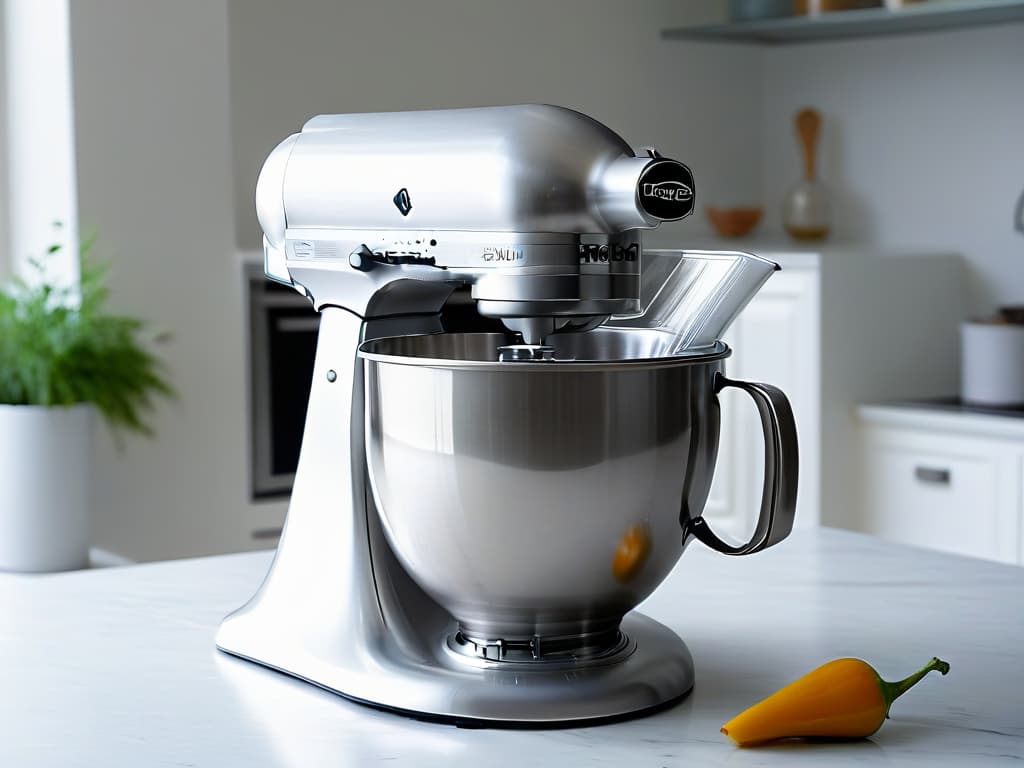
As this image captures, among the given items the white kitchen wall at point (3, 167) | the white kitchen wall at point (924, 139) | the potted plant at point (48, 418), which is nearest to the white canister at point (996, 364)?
the white kitchen wall at point (924, 139)

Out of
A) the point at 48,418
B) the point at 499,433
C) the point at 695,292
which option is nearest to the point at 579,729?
the point at 499,433

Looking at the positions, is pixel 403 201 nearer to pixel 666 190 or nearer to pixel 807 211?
pixel 666 190

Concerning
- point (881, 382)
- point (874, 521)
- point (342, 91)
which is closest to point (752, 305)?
point (881, 382)

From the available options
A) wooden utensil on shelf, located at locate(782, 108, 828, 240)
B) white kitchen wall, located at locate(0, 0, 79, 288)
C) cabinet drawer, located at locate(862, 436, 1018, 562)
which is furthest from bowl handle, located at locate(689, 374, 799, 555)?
wooden utensil on shelf, located at locate(782, 108, 828, 240)

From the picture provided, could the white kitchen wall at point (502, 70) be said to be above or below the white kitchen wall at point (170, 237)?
above

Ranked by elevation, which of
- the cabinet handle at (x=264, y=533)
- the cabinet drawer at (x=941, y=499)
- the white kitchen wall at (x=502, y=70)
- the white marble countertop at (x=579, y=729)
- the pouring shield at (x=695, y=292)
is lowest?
the cabinet handle at (x=264, y=533)

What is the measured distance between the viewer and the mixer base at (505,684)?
0.78 meters

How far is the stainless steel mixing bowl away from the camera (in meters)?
0.76

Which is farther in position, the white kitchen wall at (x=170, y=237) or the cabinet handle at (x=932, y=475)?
the cabinet handle at (x=932, y=475)

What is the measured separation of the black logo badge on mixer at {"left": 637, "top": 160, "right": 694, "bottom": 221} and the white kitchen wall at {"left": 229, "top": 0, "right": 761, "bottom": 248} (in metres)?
2.37

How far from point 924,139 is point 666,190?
2.82 m

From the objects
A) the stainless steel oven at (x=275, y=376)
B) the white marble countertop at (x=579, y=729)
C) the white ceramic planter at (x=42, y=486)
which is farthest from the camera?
the stainless steel oven at (x=275, y=376)

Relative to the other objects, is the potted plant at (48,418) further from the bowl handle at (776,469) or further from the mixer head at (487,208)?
the bowl handle at (776,469)

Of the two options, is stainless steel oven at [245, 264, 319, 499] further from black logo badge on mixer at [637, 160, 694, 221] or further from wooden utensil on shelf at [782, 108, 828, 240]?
black logo badge on mixer at [637, 160, 694, 221]
